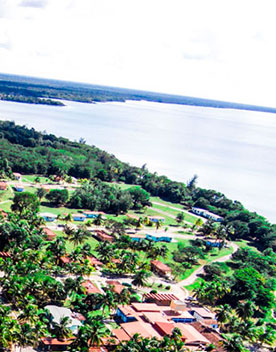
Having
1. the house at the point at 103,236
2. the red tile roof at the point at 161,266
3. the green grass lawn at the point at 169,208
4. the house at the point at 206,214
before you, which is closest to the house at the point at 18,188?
the house at the point at 103,236

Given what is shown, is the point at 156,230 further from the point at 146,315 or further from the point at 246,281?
the point at 146,315

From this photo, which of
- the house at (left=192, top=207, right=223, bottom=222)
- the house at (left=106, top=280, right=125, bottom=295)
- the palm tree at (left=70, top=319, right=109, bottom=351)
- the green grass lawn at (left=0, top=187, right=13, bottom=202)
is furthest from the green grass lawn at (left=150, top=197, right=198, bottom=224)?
the palm tree at (left=70, top=319, right=109, bottom=351)

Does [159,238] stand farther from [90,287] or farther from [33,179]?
[33,179]

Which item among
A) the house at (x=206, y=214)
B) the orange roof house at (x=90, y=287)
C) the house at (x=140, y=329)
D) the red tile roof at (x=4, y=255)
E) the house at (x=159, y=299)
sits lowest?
the house at (x=206, y=214)

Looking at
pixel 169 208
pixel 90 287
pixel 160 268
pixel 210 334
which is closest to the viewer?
pixel 210 334

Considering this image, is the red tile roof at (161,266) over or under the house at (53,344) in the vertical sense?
under

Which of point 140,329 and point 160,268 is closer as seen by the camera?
point 140,329

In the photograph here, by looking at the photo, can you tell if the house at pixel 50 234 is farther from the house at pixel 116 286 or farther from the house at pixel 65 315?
the house at pixel 65 315

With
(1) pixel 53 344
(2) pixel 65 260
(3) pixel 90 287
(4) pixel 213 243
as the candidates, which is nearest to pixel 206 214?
(4) pixel 213 243
